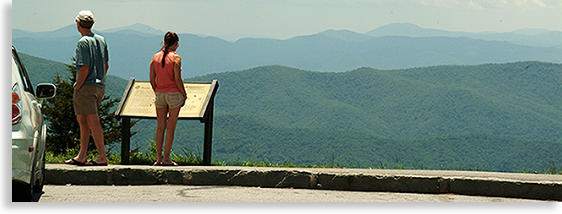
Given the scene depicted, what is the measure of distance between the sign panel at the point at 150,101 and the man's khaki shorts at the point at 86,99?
1182mm

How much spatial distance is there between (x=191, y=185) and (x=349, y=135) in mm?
132349

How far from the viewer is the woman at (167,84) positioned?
7.29m

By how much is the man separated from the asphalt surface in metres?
0.81

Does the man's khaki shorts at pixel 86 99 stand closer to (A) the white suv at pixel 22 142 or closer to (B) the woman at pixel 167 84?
(B) the woman at pixel 167 84

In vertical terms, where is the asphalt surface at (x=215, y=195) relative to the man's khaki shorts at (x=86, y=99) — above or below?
below

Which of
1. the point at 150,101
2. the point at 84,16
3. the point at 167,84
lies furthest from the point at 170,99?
the point at 84,16

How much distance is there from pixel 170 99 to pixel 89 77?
1.06 meters

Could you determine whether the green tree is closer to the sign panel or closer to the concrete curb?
the sign panel

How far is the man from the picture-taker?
263 inches

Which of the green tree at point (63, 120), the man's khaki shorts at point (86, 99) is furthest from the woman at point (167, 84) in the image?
the green tree at point (63, 120)

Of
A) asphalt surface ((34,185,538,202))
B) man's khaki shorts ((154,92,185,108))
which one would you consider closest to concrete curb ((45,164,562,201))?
asphalt surface ((34,185,538,202))

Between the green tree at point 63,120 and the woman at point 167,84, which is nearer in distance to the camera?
the woman at point 167,84

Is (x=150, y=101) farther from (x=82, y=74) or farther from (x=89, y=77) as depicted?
(x=82, y=74)
